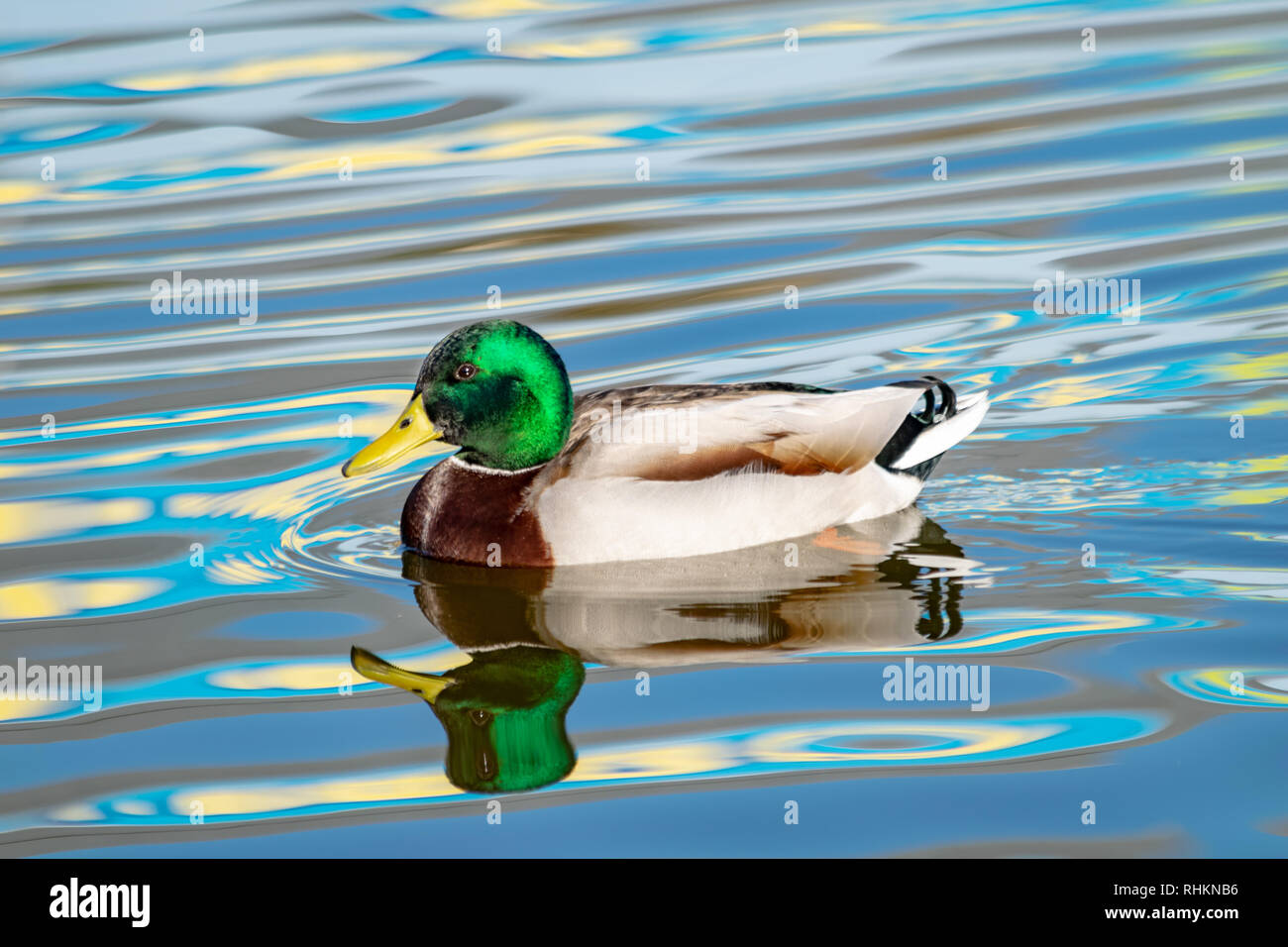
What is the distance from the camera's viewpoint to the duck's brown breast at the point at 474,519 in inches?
309

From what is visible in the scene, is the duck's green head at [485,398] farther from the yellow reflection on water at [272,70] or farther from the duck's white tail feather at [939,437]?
the yellow reflection on water at [272,70]

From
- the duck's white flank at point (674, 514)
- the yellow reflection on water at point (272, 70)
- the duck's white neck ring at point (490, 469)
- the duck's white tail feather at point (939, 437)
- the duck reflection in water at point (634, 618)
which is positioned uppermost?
the yellow reflection on water at point (272, 70)

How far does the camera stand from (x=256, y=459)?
374 inches

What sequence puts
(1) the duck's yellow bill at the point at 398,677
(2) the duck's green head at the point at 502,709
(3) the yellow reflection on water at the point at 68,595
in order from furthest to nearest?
(3) the yellow reflection on water at the point at 68,595 < (1) the duck's yellow bill at the point at 398,677 < (2) the duck's green head at the point at 502,709

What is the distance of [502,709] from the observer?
646 cm

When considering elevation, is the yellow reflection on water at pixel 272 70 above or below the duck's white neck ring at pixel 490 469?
above

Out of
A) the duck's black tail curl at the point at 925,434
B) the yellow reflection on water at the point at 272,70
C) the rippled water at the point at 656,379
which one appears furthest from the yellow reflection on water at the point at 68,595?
the yellow reflection on water at the point at 272,70

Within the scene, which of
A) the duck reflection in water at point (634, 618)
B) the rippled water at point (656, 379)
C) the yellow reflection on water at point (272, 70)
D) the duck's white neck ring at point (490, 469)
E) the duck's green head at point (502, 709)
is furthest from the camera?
the yellow reflection on water at point (272, 70)

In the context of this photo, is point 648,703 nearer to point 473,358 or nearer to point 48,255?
point 473,358

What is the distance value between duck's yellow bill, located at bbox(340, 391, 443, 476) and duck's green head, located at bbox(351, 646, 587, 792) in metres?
1.07

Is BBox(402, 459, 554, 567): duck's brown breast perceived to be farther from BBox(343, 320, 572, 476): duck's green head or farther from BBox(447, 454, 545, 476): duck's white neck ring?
BBox(343, 320, 572, 476): duck's green head

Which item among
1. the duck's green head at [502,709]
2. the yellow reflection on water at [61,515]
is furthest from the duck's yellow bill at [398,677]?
the yellow reflection on water at [61,515]

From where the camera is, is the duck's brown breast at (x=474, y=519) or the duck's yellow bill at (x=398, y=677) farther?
the duck's brown breast at (x=474, y=519)

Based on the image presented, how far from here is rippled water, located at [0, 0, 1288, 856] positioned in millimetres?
5855
